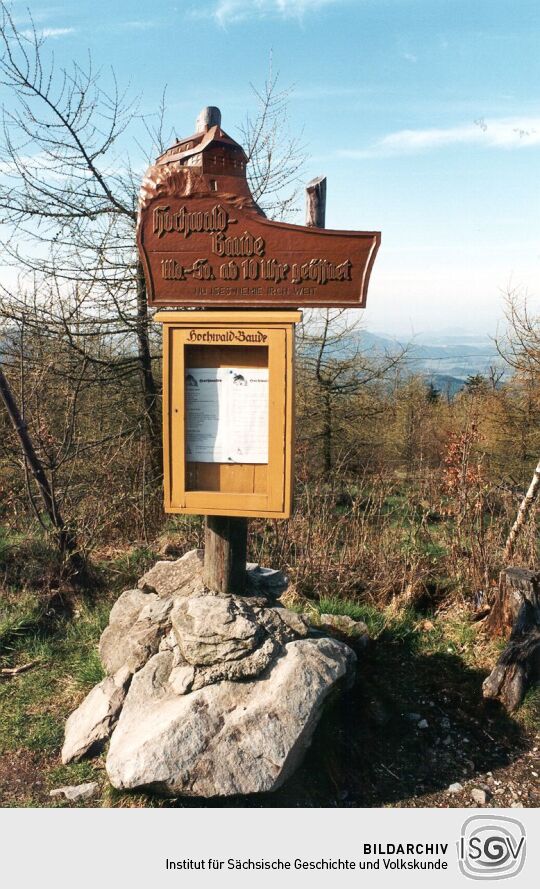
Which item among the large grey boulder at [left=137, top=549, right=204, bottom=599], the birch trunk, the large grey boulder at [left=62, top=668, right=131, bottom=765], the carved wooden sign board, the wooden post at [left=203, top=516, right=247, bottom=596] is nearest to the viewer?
the carved wooden sign board

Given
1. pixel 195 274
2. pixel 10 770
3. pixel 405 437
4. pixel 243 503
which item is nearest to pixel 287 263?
pixel 195 274

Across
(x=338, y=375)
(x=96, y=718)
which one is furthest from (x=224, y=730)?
(x=338, y=375)

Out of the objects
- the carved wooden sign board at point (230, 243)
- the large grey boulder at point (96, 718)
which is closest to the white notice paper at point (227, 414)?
the carved wooden sign board at point (230, 243)

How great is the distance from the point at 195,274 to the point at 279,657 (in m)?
1.98

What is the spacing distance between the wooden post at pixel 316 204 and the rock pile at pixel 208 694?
203cm

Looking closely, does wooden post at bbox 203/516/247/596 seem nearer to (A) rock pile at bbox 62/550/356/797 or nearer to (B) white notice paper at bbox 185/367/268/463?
(A) rock pile at bbox 62/550/356/797

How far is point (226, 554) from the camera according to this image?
3.54 m

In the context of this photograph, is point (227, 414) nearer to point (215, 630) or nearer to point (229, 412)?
point (229, 412)

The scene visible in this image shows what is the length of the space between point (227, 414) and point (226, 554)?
82cm

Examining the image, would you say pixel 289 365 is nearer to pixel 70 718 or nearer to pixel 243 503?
pixel 243 503

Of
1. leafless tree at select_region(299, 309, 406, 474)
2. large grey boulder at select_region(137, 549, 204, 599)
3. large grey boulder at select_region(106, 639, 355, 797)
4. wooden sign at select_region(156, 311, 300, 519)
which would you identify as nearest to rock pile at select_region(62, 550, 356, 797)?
large grey boulder at select_region(106, 639, 355, 797)

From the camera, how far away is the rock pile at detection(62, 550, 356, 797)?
9.28 ft

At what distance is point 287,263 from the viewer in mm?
3098

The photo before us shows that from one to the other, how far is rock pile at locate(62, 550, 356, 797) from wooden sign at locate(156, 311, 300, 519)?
614 millimetres
